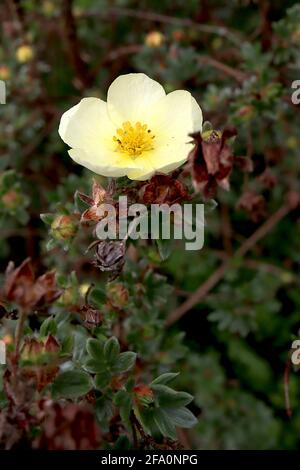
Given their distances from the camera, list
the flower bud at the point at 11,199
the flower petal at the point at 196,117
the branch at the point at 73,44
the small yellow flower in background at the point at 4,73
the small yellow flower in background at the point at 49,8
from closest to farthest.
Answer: the flower petal at the point at 196,117, the flower bud at the point at 11,199, the branch at the point at 73,44, the small yellow flower in background at the point at 4,73, the small yellow flower in background at the point at 49,8

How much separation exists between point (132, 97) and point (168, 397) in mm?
630

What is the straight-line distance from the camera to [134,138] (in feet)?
4.46

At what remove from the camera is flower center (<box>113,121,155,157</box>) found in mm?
1341

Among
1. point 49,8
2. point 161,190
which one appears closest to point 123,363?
point 161,190

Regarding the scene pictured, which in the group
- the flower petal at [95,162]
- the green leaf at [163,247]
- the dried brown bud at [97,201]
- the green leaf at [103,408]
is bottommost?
the green leaf at [103,408]

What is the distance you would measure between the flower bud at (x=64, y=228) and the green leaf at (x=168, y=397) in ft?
1.16

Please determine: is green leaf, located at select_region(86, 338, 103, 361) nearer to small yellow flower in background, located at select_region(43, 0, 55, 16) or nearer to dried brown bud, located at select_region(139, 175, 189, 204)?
dried brown bud, located at select_region(139, 175, 189, 204)

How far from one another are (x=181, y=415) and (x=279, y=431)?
101cm

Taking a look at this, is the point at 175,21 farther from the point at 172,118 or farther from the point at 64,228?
the point at 64,228

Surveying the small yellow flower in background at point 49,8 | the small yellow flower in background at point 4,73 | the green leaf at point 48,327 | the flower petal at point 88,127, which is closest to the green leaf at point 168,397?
the green leaf at point 48,327

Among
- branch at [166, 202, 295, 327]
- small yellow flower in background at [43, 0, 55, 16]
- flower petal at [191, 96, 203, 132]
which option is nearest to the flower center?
flower petal at [191, 96, 203, 132]

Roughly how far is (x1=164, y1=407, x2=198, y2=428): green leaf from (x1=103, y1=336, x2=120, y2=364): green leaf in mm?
144

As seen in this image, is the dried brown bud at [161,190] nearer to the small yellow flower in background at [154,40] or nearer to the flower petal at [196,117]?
the flower petal at [196,117]

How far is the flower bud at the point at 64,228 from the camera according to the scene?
1.29 metres
